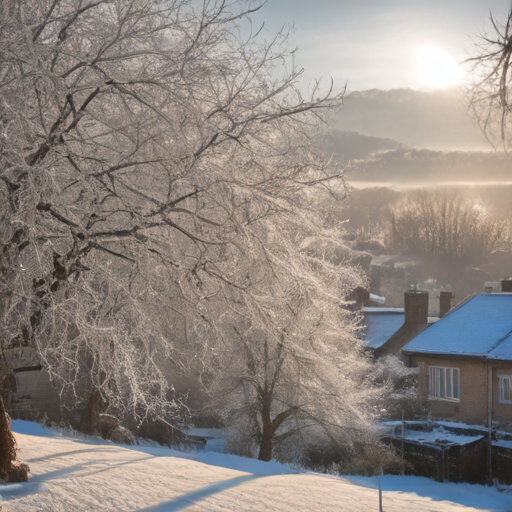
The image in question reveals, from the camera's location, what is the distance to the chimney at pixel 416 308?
34.6 metres

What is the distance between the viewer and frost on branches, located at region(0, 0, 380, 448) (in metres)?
6.96

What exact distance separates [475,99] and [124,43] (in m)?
4.41

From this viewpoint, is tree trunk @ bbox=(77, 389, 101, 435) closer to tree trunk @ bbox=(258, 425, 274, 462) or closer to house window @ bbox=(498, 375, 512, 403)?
tree trunk @ bbox=(258, 425, 274, 462)

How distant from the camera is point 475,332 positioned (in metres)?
25.9

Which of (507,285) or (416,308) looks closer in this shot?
(507,285)

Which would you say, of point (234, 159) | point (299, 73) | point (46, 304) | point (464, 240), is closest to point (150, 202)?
point (234, 159)

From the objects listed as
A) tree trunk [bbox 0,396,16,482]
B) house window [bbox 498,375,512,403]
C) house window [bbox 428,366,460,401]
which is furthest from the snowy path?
house window [bbox 428,366,460,401]

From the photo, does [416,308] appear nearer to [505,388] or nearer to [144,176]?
[505,388]

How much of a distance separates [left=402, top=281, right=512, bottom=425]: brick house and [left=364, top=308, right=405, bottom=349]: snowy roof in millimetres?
7646

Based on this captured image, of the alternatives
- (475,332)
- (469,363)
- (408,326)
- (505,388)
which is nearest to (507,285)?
(408,326)

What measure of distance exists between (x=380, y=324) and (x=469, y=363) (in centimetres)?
1428

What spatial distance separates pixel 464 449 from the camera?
20516 mm

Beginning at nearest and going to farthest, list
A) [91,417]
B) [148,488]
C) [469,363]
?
[148,488] < [91,417] < [469,363]

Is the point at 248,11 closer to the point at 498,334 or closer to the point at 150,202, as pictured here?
Result: the point at 150,202
